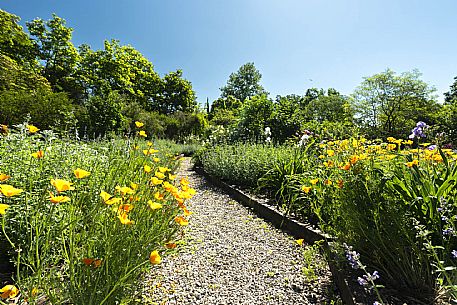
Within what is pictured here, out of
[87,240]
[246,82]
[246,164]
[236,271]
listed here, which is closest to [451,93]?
[246,82]

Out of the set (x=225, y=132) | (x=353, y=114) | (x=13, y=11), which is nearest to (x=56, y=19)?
(x=13, y=11)

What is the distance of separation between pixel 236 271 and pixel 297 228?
0.93m

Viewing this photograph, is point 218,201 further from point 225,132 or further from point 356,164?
point 225,132

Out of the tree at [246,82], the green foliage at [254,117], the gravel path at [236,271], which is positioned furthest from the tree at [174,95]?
the gravel path at [236,271]

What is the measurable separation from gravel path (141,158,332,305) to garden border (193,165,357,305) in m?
0.11

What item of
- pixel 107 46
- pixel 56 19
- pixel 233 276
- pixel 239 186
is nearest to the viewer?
pixel 233 276

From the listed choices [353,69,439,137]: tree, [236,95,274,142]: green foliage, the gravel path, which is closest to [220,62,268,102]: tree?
[353,69,439,137]: tree

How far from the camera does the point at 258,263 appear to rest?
2.12 meters

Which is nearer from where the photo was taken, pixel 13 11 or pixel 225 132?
pixel 225 132

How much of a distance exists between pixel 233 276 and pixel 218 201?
2.36 metres

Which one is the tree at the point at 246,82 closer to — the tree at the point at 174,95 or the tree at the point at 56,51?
the tree at the point at 174,95

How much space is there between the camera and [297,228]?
2627mm

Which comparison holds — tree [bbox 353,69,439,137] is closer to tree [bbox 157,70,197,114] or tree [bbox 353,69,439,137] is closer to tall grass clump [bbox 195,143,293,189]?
tree [bbox 157,70,197,114]

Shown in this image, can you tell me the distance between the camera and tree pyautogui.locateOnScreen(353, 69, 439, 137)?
76.5 ft
